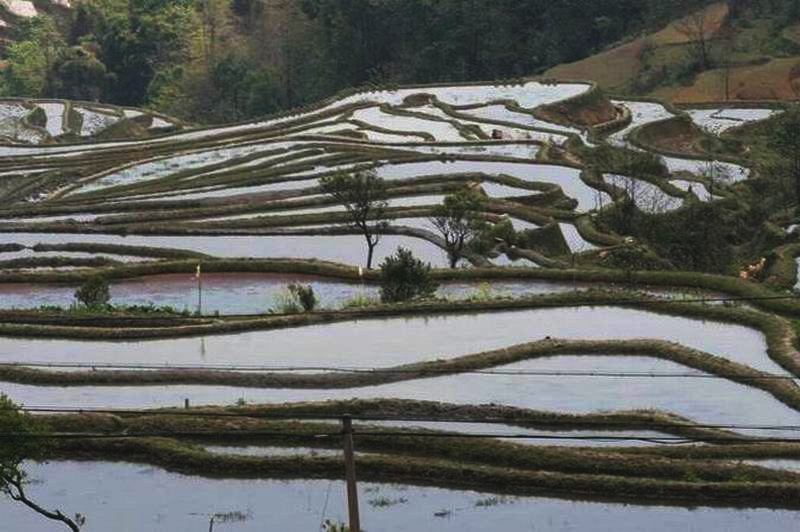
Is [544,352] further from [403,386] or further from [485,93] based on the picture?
[485,93]

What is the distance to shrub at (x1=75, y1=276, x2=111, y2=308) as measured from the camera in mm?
19469

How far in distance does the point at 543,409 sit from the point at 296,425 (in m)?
2.38

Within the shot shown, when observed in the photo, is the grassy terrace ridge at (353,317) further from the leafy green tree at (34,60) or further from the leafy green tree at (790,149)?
the leafy green tree at (34,60)

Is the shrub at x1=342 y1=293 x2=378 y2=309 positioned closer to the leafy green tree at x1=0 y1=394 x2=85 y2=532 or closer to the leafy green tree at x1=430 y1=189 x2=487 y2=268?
the leafy green tree at x1=430 y1=189 x2=487 y2=268

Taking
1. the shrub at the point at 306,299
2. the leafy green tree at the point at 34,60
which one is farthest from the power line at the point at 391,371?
the leafy green tree at the point at 34,60

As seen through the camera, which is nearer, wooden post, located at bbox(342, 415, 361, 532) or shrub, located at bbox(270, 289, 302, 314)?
wooden post, located at bbox(342, 415, 361, 532)

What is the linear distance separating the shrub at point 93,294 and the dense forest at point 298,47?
43.4 metres

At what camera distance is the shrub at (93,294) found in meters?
19.5

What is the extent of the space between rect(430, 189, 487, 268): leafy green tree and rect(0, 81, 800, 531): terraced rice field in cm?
36

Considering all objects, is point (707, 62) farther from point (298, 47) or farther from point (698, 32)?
point (298, 47)

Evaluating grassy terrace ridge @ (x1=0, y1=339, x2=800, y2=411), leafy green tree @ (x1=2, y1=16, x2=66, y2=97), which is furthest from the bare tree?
grassy terrace ridge @ (x1=0, y1=339, x2=800, y2=411)

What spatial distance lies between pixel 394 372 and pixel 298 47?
56.5 meters

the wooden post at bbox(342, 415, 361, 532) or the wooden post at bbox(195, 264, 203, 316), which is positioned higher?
the wooden post at bbox(342, 415, 361, 532)

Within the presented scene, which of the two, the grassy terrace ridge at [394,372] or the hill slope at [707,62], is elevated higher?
the hill slope at [707,62]
